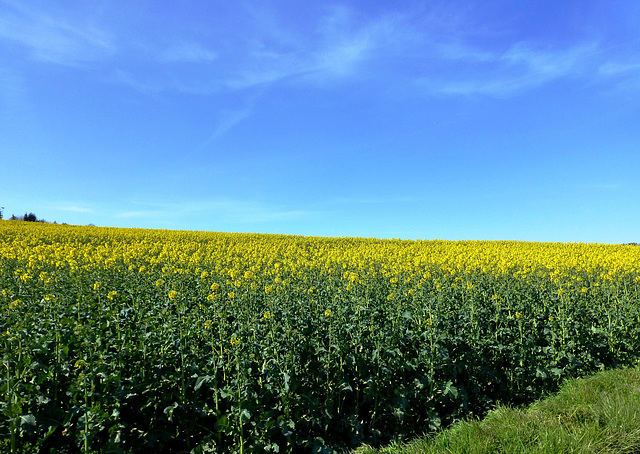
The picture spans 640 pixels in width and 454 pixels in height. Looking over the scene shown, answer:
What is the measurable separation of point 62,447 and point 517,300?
28.6ft

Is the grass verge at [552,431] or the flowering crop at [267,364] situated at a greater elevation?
the flowering crop at [267,364]

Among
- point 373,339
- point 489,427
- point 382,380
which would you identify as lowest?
point 489,427

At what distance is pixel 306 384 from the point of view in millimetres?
4984

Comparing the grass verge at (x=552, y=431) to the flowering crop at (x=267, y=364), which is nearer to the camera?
the flowering crop at (x=267, y=364)

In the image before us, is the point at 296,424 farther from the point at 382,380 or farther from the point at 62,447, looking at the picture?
the point at 62,447

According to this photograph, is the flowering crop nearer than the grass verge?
Yes

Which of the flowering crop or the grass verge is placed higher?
the flowering crop

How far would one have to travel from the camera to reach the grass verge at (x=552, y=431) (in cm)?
421

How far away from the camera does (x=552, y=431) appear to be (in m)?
4.42

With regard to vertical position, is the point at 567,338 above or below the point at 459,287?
below

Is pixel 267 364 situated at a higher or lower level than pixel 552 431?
higher

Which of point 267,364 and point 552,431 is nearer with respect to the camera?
point 552,431

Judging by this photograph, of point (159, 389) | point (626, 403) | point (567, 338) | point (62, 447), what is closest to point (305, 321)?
point (159, 389)

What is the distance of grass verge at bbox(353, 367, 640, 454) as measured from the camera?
4215 mm
